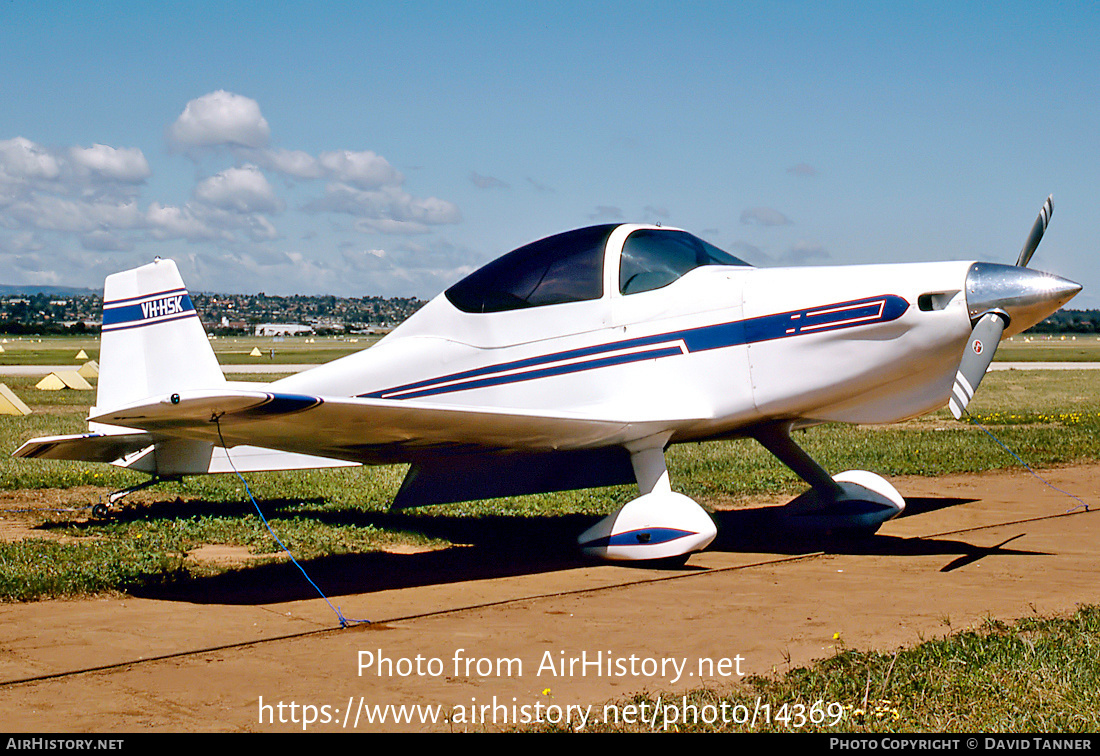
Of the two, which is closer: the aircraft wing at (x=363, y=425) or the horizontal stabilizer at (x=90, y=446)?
the aircraft wing at (x=363, y=425)

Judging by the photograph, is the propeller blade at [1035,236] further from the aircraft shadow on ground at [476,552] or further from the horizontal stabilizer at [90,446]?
the horizontal stabilizer at [90,446]

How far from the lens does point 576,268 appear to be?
7.59 meters

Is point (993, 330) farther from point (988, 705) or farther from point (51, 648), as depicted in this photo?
point (51, 648)

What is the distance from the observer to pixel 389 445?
716 cm

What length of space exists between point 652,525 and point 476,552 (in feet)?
5.66

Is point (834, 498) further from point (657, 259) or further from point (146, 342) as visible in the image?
point (146, 342)

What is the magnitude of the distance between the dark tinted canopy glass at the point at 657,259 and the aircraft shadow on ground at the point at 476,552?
2232 millimetres

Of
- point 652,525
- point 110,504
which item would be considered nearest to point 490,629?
point 652,525

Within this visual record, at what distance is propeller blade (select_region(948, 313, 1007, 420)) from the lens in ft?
21.4

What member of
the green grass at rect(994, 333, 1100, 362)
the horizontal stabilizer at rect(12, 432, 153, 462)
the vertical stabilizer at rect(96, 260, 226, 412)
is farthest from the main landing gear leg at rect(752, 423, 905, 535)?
the green grass at rect(994, 333, 1100, 362)

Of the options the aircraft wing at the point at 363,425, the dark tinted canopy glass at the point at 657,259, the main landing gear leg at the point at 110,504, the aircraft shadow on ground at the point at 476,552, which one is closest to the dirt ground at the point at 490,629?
the aircraft shadow on ground at the point at 476,552

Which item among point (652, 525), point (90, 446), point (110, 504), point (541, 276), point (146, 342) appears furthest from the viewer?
point (110, 504)

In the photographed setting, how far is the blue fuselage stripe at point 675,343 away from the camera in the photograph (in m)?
6.88

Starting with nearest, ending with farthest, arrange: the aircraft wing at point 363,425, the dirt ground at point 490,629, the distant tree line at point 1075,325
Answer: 1. the dirt ground at point 490,629
2. the aircraft wing at point 363,425
3. the distant tree line at point 1075,325
